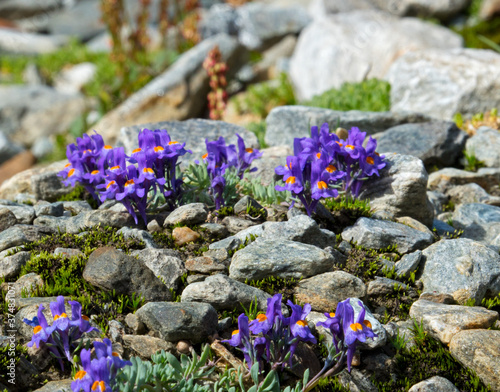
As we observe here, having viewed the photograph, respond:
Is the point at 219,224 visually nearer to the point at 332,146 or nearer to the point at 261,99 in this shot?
the point at 332,146

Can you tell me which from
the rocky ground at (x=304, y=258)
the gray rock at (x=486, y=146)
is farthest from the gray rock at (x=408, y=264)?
the gray rock at (x=486, y=146)

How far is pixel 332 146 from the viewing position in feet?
14.8

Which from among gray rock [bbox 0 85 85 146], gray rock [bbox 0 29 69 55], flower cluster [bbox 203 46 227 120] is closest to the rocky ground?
flower cluster [bbox 203 46 227 120]

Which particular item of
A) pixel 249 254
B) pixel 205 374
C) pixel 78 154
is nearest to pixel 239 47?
pixel 78 154

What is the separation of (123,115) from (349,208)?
686 centimetres

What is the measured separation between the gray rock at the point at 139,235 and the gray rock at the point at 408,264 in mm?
1937

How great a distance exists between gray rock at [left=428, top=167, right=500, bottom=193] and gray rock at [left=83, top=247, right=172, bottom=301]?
3.65m

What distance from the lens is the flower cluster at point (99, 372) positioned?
8.96ft

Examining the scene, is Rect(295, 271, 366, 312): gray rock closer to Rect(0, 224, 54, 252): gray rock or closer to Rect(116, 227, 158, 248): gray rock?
Rect(116, 227, 158, 248): gray rock

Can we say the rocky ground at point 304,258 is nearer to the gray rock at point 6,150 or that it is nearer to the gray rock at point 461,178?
the gray rock at point 461,178

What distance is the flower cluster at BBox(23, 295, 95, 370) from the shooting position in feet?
10.2

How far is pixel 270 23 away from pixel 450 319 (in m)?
12.2

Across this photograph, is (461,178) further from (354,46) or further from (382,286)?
(354,46)

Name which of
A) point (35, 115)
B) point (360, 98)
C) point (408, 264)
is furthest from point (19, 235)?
point (35, 115)
